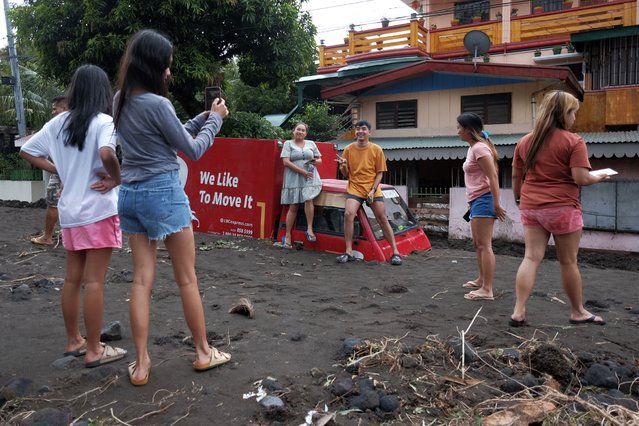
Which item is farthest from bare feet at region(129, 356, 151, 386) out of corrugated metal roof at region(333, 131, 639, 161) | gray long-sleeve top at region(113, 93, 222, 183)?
corrugated metal roof at region(333, 131, 639, 161)

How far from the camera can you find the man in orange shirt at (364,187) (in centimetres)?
718

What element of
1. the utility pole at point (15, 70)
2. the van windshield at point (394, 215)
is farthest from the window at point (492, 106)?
the utility pole at point (15, 70)

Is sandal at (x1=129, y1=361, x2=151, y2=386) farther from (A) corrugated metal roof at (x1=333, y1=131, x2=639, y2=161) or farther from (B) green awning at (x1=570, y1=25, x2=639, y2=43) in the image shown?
(B) green awning at (x1=570, y1=25, x2=639, y2=43)

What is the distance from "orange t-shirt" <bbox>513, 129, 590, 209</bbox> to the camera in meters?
3.84

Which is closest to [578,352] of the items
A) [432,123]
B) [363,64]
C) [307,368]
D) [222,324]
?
[307,368]

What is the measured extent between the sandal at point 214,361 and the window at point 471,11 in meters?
19.4

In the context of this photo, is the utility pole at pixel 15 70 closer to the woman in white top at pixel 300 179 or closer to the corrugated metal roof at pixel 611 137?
the woman in white top at pixel 300 179

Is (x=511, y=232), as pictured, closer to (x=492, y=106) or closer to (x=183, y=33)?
(x=492, y=106)

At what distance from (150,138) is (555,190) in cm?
Answer: 279

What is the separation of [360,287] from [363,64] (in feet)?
48.2

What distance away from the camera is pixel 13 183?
62.2 ft

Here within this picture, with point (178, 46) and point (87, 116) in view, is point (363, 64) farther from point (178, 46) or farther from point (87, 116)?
point (87, 116)

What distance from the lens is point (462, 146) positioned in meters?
12.7

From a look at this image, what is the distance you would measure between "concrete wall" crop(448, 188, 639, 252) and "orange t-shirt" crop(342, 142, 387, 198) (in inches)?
181
